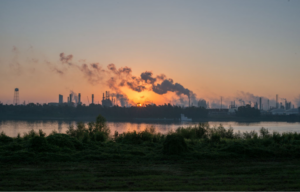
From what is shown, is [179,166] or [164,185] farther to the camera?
[179,166]

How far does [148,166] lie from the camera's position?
8.80 m

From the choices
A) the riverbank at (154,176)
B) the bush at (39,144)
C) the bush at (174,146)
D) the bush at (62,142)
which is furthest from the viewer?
the bush at (62,142)

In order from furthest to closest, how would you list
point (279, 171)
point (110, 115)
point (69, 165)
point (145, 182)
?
point (110, 115), point (69, 165), point (279, 171), point (145, 182)

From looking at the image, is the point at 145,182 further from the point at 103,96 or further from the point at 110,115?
the point at 103,96

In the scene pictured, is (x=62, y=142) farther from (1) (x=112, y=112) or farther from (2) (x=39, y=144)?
(1) (x=112, y=112)

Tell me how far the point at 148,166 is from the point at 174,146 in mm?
2202

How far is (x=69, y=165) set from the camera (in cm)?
883

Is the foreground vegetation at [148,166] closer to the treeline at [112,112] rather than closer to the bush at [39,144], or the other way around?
the bush at [39,144]

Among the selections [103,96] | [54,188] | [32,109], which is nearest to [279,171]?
[54,188]

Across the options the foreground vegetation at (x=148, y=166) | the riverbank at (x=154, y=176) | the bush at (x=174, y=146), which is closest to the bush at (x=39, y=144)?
the foreground vegetation at (x=148, y=166)

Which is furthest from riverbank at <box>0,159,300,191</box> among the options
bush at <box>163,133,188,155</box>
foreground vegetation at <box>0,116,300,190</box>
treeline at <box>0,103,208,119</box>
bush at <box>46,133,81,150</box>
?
treeline at <box>0,103,208,119</box>

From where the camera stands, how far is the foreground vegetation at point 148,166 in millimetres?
6594

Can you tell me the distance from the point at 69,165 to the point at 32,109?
135202 millimetres

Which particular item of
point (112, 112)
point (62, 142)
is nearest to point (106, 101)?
point (112, 112)
